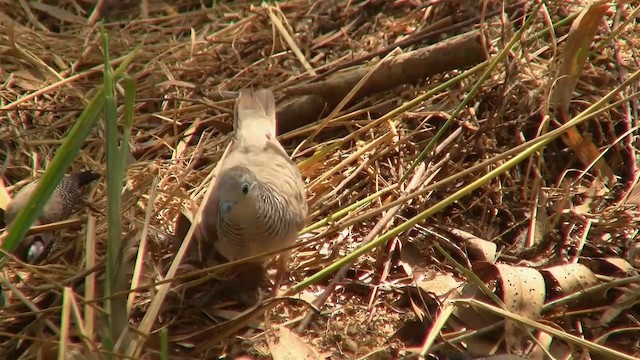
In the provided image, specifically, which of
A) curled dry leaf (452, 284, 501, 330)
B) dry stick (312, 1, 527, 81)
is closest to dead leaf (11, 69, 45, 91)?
dry stick (312, 1, 527, 81)

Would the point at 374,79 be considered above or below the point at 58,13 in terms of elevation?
below

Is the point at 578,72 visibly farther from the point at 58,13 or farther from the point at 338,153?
the point at 58,13

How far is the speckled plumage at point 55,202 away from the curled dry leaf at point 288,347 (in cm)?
124

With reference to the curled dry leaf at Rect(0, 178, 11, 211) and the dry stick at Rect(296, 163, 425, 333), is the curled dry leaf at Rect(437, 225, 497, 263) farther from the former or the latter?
the curled dry leaf at Rect(0, 178, 11, 211)

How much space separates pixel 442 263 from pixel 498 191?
0.47 m

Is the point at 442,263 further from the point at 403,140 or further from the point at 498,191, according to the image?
the point at 403,140

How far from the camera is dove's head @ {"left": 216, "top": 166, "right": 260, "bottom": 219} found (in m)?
2.87

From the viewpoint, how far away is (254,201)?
2.90 meters

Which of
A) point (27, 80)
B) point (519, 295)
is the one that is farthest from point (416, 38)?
point (27, 80)

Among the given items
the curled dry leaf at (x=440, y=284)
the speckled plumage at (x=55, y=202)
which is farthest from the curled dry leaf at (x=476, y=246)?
the speckled plumage at (x=55, y=202)

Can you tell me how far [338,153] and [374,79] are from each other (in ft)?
1.49

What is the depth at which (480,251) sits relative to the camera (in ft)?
10.2

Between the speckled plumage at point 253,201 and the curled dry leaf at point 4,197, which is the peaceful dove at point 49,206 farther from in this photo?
the speckled plumage at point 253,201

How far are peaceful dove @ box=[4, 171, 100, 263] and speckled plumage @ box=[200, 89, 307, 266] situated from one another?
2.38 ft
